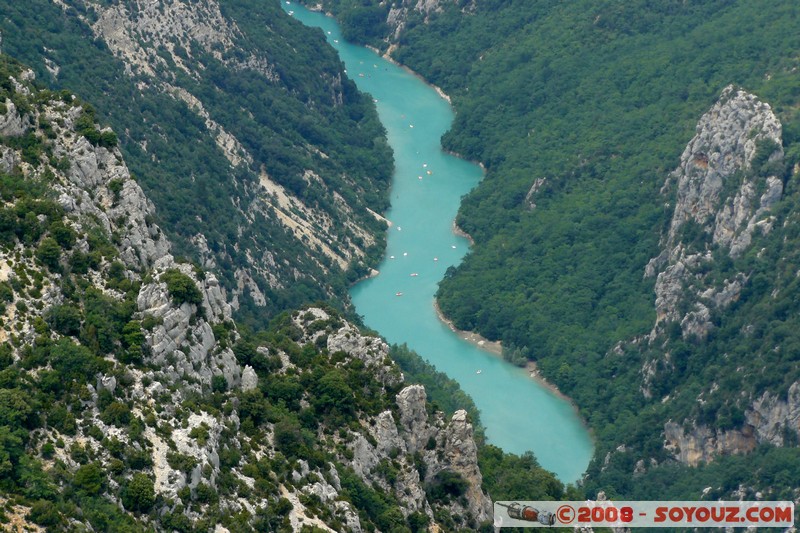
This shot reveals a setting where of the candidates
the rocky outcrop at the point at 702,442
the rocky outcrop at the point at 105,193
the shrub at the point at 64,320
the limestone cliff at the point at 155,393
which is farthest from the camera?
the rocky outcrop at the point at 702,442

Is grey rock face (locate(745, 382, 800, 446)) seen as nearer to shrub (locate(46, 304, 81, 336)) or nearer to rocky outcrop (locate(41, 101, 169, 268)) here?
rocky outcrop (locate(41, 101, 169, 268))

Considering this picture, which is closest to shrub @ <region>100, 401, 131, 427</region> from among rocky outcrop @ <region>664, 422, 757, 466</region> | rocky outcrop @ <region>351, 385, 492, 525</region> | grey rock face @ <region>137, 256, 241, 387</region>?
grey rock face @ <region>137, 256, 241, 387</region>

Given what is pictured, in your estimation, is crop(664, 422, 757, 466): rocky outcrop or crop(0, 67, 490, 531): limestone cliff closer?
crop(0, 67, 490, 531): limestone cliff

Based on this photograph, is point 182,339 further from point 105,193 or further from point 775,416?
point 775,416

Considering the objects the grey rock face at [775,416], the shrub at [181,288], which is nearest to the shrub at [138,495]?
the shrub at [181,288]

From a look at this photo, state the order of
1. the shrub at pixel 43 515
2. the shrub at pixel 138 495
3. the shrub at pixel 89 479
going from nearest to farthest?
the shrub at pixel 43 515
the shrub at pixel 89 479
the shrub at pixel 138 495

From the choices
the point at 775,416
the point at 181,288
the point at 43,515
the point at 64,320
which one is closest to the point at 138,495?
the point at 43,515

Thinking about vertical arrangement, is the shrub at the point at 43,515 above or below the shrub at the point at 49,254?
below

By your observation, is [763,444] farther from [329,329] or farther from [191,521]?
[191,521]

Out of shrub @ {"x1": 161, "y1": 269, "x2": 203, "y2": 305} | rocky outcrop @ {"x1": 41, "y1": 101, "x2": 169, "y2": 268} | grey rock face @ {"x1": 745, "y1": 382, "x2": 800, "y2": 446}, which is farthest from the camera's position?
grey rock face @ {"x1": 745, "y1": 382, "x2": 800, "y2": 446}

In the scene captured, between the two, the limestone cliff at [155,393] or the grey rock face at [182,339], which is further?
the grey rock face at [182,339]

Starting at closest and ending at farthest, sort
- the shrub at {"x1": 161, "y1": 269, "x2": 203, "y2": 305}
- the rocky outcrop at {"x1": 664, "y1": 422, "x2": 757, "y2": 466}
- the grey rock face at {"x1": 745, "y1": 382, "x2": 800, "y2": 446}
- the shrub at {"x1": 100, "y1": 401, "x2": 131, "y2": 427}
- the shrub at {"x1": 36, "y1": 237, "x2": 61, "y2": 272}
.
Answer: the shrub at {"x1": 100, "y1": 401, "x2": 131, "y2": 427} → the shrub at {"x1": 36, "y1": 237, "x2": 61, "y2": 272} → the shrub at {"x1": 161, "y1": 269, "x2": 203, "y2": 305} → the grey rock face at {"x1": 745, "y1": 382, "x2": 800, "y2": 446} → the rocky outcrop at {"x1": 664, "y1": 422, "x2": 757, "y2": 466}

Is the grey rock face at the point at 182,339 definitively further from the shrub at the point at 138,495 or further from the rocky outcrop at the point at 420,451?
the rocky outcrop at the point at 420,451
